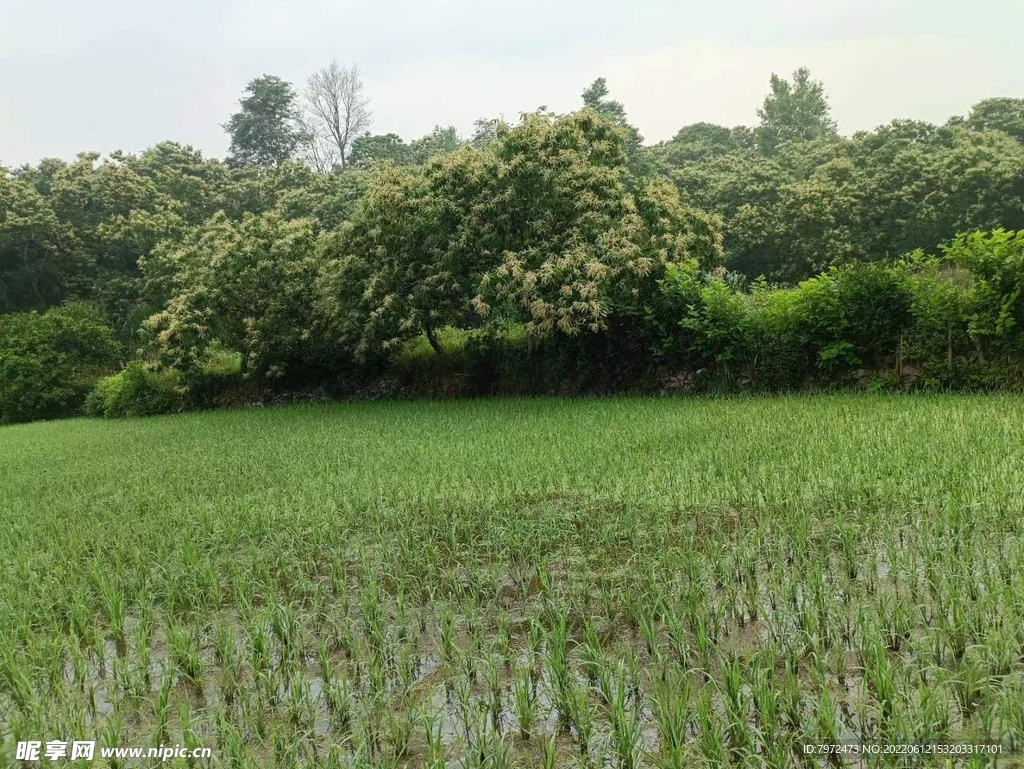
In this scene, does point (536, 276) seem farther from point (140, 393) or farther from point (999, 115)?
point (999, 115)

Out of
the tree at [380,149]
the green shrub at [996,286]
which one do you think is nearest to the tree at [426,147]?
the tree at [380,149]

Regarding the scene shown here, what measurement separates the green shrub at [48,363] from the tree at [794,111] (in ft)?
134

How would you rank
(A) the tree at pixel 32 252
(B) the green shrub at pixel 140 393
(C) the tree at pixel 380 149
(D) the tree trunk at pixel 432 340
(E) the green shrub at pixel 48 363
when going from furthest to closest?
1. (C) the tree at pixel 380 149
2. (A) the tree at pixel 32 252
3. (E) the green shrub at pixel 48 363
4. (B) the green shrub at pixel 140 393
5. (D) the tree trunk at pixel 432 340

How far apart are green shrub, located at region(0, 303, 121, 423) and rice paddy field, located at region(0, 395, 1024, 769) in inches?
629

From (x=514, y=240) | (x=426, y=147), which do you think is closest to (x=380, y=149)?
(x=426, y=147)

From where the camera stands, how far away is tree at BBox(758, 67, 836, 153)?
44.9 meters

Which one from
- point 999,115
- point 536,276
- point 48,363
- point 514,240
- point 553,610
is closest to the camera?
point 553,610

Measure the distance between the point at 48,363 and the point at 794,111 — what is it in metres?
44.9

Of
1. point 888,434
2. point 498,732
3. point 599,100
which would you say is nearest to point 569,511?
point 498,732

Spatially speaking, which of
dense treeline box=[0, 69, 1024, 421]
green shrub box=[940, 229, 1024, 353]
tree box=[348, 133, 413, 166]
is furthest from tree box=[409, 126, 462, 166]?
green shrub box=[940, 229, 1024, 353]

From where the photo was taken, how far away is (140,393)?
60.0ft

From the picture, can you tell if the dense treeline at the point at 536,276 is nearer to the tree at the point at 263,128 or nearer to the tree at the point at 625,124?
the tree at the point at 625,124

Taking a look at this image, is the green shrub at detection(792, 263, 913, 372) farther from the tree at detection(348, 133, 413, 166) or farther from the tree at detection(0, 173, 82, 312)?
the tree at detection(348, 133, 413, 166)

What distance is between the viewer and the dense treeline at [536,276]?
10.9 meters
